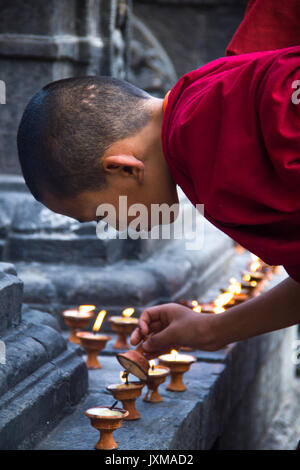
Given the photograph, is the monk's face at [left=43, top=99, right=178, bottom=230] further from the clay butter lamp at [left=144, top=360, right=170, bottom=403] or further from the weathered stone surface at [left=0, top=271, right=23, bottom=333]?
the clay butter lamp at [left=144, top=360, right=170, bottom=403]

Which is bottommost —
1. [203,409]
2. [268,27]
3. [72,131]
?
[203,409]

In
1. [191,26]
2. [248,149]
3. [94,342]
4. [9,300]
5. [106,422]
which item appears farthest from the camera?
[191,26]

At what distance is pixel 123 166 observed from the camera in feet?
5.75

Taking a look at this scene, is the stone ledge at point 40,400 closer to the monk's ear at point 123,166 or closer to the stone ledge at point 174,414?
the stone ledge at point 174,414

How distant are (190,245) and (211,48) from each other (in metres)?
4.81

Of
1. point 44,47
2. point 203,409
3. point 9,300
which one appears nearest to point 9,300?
point 9,300

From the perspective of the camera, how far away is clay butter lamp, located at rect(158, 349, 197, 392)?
94.5 inches

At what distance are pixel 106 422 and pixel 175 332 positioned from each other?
33 centimetres

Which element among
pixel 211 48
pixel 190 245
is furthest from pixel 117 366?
pixel 211 48

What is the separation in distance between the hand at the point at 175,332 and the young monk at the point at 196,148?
0.21m

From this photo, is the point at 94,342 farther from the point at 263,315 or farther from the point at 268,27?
the point at 268,27

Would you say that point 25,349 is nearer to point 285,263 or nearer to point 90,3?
point 285,263

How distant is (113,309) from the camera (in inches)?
126

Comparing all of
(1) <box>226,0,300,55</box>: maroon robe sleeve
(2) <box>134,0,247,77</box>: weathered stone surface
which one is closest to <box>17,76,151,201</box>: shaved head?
(1) <box>226,0,300,55</box>: maroon robe sleeve
